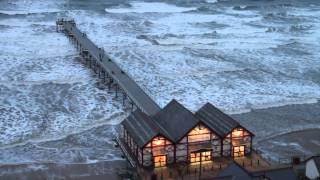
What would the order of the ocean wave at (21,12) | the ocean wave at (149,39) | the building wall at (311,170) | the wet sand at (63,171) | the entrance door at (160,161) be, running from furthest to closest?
the ocean wave at (21,12), the ocean wave at (149,39), the wet sand at (63,171), the entrance door at (160,161), the building wall at (311,170)

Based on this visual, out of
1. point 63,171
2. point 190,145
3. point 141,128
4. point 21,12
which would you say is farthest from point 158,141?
point 21,12

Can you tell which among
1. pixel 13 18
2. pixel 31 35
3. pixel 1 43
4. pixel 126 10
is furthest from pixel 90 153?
pixel 126 10

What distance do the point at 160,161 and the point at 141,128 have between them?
4.63 feet

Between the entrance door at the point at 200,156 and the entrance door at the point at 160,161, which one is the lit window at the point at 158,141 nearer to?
the entrance door at the point at 160,161

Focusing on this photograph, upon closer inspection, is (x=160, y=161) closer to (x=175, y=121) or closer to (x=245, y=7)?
(x=175, y=121)

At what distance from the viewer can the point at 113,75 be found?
91.6 ft

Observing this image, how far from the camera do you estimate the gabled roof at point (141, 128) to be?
17962mm

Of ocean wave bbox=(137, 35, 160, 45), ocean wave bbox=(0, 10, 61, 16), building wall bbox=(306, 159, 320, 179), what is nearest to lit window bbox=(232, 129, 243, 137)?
building wall bbox=(306, 159, 320, 179)

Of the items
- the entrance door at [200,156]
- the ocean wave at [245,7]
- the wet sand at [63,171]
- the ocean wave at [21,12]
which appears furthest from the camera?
the ocean wave at [245,7]

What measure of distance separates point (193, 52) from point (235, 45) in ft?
14.8

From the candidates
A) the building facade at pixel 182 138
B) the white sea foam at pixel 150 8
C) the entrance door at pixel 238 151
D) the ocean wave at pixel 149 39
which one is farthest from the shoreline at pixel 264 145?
the white sea foam at pixel 150 8

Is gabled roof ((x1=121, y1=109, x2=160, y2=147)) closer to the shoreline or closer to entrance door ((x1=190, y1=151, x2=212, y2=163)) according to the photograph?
the shoreline

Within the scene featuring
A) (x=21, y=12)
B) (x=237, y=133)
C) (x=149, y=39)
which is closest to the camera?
(x=237, y=133)

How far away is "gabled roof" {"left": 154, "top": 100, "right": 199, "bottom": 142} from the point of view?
18266 mm
